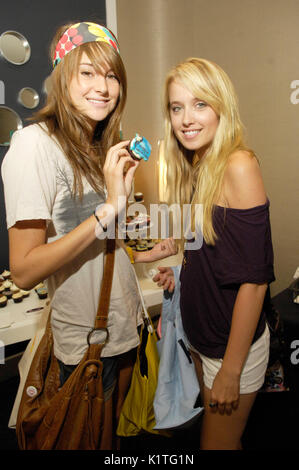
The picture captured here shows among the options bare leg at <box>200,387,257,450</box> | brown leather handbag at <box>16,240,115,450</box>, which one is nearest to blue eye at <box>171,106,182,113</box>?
brown leather handbag at <box>16,240,115,450</box>

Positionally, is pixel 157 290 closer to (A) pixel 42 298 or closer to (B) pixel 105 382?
(A) pixel 42 298

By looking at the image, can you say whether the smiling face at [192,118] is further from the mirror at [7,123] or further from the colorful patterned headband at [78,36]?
the mirror at [7,123]

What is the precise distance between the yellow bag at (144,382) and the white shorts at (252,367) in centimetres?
22

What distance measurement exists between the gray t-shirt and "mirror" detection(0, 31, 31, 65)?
1.48m

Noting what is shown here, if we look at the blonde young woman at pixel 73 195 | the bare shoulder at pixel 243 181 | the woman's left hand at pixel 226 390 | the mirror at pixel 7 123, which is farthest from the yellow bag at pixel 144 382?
the mirror at pixel 7 123

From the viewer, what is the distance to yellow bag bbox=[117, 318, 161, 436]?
110 cm

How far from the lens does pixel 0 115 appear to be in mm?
1916

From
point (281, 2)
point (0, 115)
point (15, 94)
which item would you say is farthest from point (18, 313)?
point (281, 2)

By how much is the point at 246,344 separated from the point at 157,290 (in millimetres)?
871

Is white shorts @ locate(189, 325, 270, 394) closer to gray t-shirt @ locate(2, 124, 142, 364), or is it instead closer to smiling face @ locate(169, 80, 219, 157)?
gray t-shirt @ locate(2, 124, 142, 364)

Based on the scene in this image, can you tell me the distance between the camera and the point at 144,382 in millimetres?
1097

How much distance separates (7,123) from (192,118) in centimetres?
155

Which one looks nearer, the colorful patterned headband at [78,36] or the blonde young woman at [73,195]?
the blonde young woman at [73,195]

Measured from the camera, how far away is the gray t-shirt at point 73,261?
71 centimetres
